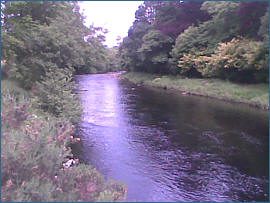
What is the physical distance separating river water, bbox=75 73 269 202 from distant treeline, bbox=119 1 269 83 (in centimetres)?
525

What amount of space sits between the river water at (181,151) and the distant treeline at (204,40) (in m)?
5.25

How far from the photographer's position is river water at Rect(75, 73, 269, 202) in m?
7.28

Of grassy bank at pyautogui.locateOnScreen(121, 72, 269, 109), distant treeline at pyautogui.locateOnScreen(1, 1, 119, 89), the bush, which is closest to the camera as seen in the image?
distant treeline at pyautogui.locateOnScreen(1, 1, 119, 89)

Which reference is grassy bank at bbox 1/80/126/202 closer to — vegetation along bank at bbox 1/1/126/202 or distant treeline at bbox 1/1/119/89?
vegetation along bank at bbox 1/1/126/202

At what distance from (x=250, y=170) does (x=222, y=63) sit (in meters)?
15.1

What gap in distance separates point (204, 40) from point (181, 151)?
65.3ft

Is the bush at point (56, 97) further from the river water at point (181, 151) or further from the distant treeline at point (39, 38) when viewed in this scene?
the river water at point (181, 151)

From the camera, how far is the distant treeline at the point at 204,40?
66.5 ft

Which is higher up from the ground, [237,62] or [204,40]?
[204,40]

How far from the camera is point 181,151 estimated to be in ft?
32.3

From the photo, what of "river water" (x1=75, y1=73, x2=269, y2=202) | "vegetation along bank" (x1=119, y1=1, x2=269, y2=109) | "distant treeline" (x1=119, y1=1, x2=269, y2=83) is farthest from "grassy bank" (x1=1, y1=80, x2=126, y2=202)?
"distant treeline" (x1=119, y1=1, x2=269, y2=83)

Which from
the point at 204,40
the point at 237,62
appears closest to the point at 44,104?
the point at 237,62

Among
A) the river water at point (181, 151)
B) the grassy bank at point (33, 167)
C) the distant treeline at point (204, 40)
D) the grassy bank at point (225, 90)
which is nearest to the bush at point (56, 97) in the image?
the river water at point (181, 151)

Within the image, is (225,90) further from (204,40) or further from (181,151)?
(181,151)
